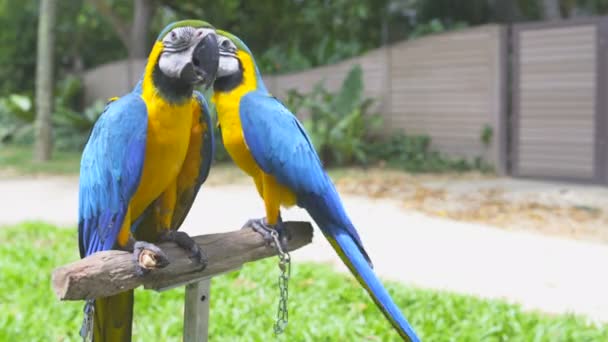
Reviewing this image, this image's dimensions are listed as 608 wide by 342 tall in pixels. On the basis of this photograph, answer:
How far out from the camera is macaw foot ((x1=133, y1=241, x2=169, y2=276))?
1562 mm

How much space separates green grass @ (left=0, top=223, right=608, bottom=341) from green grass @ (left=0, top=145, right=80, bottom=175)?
530cm

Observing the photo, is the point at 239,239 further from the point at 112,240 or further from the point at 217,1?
the point at 217,1

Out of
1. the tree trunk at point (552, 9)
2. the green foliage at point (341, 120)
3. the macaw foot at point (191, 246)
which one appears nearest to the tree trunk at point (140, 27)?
the green foliage at point (341, 120)

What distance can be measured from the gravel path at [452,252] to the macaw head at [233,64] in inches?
90.6

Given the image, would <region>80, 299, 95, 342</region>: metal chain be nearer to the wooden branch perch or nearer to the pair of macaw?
the pair of macaw

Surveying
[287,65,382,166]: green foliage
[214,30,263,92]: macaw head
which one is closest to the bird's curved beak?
[214,30,263,92]: macaw head

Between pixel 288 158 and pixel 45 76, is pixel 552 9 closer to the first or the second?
pixel 45 76

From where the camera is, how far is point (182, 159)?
1.75m

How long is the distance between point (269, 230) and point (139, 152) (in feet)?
1.79

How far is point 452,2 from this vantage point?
13.1 metres

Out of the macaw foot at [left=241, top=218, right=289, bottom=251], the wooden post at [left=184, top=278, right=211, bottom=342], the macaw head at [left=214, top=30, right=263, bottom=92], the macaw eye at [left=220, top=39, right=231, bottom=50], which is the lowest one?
the wooden post at [left=184, top=278, right=211, bottom=342]

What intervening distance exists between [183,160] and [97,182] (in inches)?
9.2

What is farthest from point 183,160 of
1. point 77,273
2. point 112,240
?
point 77,273

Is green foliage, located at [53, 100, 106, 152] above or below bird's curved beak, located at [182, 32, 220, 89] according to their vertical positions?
below
